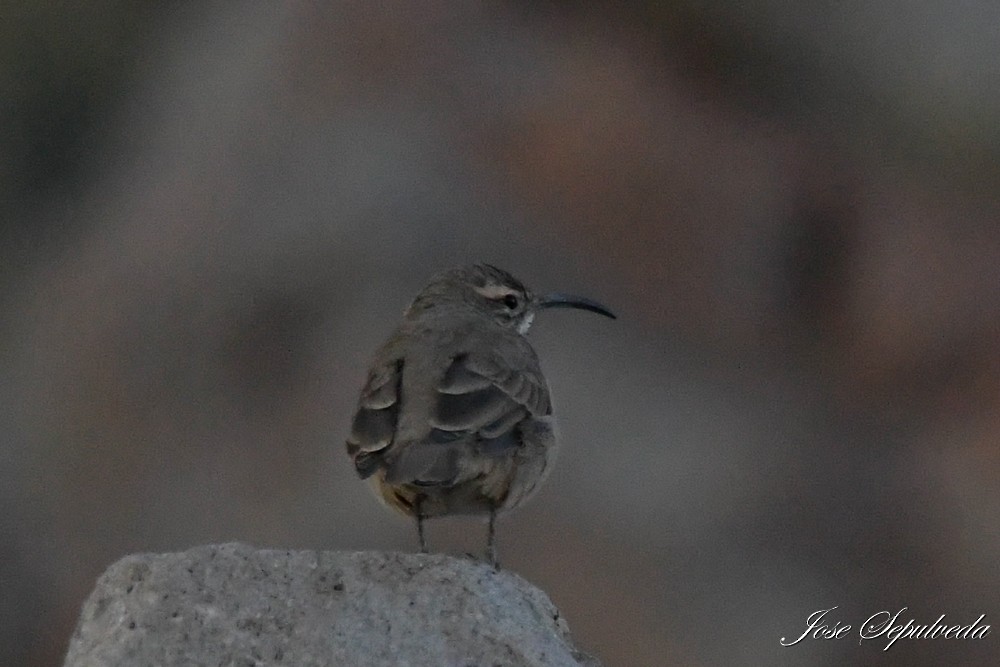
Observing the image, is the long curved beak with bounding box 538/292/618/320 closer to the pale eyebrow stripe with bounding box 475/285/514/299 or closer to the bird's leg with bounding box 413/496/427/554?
the pale eyebrow stripe with bounding box 475/285/514/299

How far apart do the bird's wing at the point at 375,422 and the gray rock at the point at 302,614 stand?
981 millimetres

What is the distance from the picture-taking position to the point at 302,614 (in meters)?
6.17

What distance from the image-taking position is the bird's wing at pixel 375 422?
25.0 feet

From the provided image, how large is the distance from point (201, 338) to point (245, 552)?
9.24 m

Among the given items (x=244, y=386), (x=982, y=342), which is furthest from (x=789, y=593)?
(x=244, y=386)

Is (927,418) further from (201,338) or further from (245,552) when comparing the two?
(245,552)

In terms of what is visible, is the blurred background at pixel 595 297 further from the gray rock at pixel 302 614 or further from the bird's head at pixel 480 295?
the gray rock at pixel 302 614

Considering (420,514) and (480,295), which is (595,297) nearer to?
(480,295)

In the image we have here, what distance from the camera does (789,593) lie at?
14133 mm

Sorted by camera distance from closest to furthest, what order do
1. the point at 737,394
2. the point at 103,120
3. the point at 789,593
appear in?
the point at 789,593 → the point at 737,394 → the point at 103,120

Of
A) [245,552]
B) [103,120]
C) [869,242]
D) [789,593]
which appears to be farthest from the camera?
[103,120]
